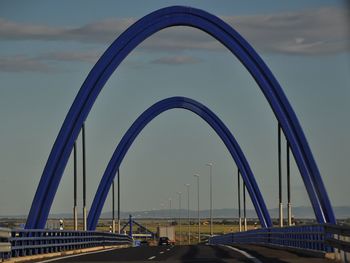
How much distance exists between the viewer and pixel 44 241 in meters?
33.7

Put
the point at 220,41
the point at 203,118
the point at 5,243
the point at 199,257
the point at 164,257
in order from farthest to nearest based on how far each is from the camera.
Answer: the point at 203,118, the point at 220,41, the point at 164,257, the point at 199,257, the point at 5,243

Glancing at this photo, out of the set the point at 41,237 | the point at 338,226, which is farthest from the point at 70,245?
the point at 338,226

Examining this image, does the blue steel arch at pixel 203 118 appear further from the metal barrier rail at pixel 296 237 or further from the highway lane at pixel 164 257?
the highway lane at pixel 164 257

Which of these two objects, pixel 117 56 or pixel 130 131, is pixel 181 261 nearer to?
pixel 117 56

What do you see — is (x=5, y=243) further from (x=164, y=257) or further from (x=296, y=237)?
(x=296, y=237)

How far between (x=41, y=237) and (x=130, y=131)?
55.6 meters

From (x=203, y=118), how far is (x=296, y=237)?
52.5m

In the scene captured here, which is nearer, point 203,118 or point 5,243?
point 5,243

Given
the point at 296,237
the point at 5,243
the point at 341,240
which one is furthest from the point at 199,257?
the point at 296,237

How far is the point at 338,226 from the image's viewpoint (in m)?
24.3

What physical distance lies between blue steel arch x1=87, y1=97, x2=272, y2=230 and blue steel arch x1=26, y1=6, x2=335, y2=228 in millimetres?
26653

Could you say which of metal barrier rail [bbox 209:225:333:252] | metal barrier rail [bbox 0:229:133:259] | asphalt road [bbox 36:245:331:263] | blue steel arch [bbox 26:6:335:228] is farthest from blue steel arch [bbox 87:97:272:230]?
asphalt road [bbox 36:245:331:263]

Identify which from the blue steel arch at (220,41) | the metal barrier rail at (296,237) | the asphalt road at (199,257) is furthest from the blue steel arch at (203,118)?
the asphalt road at (199,257)

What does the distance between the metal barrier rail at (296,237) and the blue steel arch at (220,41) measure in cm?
494
